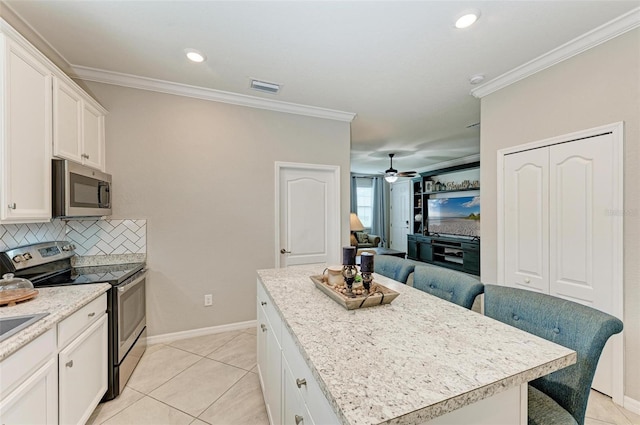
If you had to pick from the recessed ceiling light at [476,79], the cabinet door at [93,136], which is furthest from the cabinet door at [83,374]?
the recessed ceiling light at [476,79]

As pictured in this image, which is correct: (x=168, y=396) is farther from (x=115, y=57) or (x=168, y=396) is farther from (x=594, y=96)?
(x=594, y=96)

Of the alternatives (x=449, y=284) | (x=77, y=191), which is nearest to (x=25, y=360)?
(x=77, y=191)

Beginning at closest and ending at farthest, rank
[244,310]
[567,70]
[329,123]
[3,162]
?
1. [3,162]
2. [567,70]
3. [244,310]
4. [329,123]

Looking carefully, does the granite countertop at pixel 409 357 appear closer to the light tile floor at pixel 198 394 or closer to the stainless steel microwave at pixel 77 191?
the light tile floor at pixel 198 394

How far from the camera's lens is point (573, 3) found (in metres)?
1.74

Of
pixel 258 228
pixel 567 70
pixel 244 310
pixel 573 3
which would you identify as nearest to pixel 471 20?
pixel 573 3

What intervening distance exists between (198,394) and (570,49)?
13.3 feet

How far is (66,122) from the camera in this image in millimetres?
1992

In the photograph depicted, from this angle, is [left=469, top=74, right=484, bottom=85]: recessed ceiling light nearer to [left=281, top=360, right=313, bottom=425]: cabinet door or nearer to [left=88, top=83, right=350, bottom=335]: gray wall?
[left=88, top=83, right=350, bottom=335]: gray wall

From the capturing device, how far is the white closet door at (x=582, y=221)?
1982mm

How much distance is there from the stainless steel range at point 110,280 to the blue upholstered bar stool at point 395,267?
2.05 m

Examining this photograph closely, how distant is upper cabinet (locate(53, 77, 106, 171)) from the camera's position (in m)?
1.89

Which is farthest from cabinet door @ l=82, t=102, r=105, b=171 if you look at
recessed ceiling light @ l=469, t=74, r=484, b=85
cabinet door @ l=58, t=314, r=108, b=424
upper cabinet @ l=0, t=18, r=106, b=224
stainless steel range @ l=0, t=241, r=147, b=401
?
recessed ceiling light @ l=469, t=74, r=484, b=85

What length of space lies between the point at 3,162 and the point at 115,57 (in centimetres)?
141
